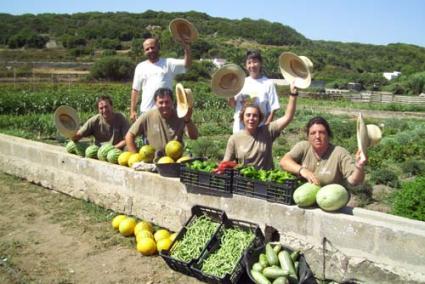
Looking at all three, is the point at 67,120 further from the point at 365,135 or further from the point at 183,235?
the point at 365,135

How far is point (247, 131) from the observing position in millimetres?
5453

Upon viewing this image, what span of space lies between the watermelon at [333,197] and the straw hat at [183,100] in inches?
95.1

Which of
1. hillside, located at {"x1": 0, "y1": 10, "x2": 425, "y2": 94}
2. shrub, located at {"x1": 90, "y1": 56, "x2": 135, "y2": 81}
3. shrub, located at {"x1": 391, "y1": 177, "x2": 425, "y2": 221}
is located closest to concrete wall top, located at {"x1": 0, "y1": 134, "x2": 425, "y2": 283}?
shrub, located at {"x1": 391, "y1": 177, "x2": 425, "y2": 221}

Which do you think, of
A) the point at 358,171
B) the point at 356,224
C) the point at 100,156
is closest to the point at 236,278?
the point at 356,224

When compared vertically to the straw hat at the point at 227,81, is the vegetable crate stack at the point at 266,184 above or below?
below

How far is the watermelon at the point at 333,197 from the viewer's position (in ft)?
14.2

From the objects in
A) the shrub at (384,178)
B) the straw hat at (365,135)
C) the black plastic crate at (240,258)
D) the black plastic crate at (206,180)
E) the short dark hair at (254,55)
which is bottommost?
the shrub at (384,178)

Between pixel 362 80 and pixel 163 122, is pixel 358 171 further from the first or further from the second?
pixel 362 80

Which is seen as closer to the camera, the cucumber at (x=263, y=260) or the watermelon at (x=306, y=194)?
the cucumber at (x=263, y=260)

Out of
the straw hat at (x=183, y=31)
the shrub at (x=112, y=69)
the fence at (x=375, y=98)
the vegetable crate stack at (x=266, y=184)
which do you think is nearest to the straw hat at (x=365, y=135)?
the vegetable crate stack at (x=266, y=184)

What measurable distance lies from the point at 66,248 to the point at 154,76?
2970 millimetres

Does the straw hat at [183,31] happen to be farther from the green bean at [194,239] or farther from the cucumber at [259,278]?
the cucumber at [259,278]

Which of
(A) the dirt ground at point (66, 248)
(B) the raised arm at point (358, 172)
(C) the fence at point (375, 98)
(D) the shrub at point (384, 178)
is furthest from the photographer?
(C) the fence at point (375, 98)

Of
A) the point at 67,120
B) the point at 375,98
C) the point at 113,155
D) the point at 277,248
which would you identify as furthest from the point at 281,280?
the point at 375,98
